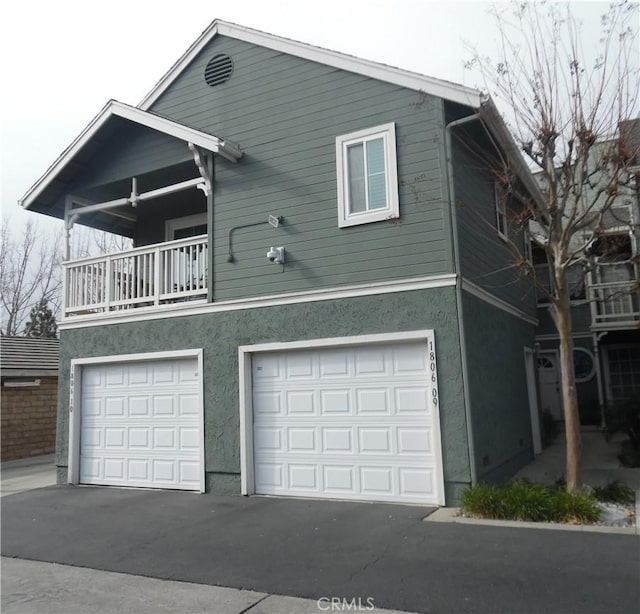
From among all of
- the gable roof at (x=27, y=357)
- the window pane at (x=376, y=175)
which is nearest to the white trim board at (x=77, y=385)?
the window pane at (x=376, y=175)

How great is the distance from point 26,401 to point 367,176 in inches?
459

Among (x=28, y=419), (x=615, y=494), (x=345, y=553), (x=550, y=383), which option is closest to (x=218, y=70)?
(x=345, y=553)

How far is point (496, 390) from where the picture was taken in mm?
9078

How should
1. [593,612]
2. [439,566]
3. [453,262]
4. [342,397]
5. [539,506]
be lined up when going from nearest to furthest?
[593,612] < [439,566] < [539,506] < [453,262] < [342,397]

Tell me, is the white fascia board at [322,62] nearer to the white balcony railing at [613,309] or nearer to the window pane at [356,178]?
the window pane at [356,178]

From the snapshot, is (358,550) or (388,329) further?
(388,329)

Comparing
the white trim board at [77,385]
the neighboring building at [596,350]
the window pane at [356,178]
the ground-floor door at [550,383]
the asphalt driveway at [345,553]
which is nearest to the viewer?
the asphalt driveway at [345,553]

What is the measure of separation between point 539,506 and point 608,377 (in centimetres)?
1200

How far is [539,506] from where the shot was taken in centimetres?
662

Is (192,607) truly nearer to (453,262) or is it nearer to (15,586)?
(15,586)

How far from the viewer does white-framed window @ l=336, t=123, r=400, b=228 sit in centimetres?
843

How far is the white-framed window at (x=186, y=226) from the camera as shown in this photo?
40.8ft

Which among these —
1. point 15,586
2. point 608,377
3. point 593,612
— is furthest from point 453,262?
point 608,377

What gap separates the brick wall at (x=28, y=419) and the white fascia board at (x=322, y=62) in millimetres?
8630
